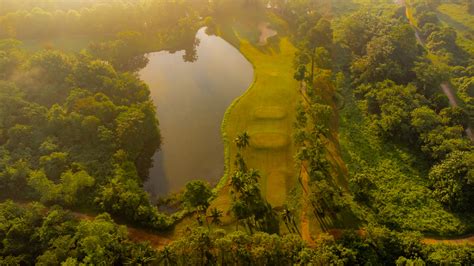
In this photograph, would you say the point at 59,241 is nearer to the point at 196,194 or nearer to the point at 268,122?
the point at 196,194

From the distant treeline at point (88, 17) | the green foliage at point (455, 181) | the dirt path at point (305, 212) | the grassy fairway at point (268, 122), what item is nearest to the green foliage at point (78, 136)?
the grassy fairway at point (268, 122)

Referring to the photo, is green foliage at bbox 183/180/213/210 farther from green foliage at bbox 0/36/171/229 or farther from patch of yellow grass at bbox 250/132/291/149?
patch of yellow grass at bbox 250/132/291/149

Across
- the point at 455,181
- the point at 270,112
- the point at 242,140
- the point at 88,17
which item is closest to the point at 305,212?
the point at 242,140

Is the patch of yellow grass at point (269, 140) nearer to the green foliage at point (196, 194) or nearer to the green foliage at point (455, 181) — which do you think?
the green foliage at point (196, 194)

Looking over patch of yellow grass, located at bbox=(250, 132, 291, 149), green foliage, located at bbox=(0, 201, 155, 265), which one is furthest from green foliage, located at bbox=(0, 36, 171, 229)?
patch of yellow grass, located at bbox=(250, 132, 291, 149)

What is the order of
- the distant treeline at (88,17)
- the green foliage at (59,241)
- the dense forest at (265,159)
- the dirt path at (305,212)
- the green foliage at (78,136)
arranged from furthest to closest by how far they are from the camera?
the distant treeline at (88,17) < the green foliage at (78,136) < the dirt path at (305,212) < the dense forest at (265,159) < the green foliage at (59,241)

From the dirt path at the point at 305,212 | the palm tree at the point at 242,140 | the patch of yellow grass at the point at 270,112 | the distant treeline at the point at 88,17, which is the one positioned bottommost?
the dirt path at the point at 305,212

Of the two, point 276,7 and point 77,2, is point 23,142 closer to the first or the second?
point 77,2

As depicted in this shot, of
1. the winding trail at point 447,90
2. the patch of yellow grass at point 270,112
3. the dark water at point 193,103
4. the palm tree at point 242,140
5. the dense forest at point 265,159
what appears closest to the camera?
the dense forest at point 265,159
